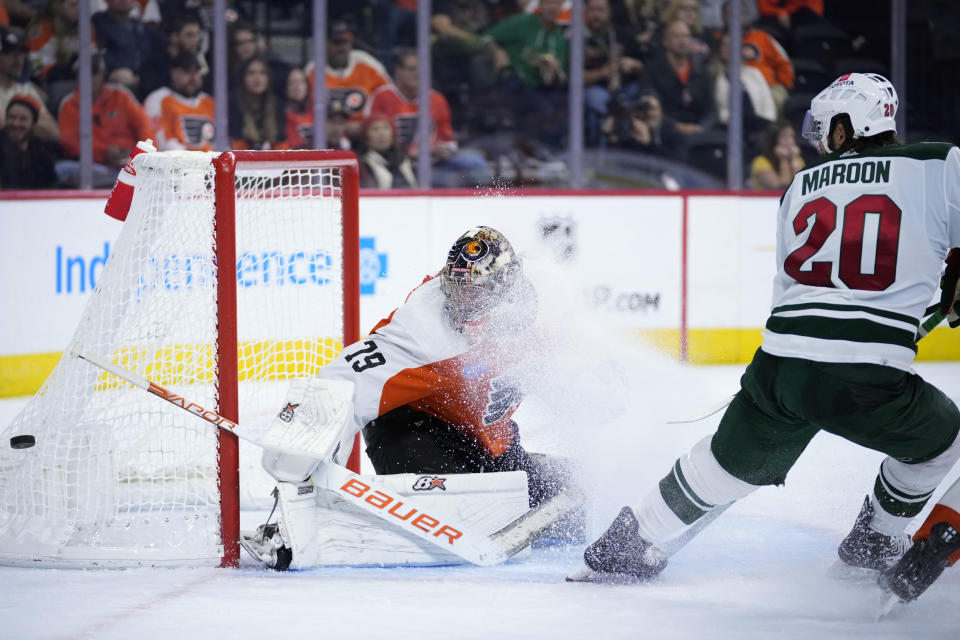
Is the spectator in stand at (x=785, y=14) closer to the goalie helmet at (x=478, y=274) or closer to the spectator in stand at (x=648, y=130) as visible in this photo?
the spectator in stand at (x=648, y=130)

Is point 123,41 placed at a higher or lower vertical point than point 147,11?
lower

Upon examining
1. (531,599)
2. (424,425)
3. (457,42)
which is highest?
(457,42)

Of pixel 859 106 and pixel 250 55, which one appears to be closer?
pixel 859 106

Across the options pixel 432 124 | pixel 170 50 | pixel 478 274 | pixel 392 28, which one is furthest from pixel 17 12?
pixel 478 274

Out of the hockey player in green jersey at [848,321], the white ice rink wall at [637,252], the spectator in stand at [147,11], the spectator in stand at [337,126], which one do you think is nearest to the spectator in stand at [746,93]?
the white ice rink wall at [637,252]

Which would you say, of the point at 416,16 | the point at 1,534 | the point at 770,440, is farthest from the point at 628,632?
the point at 416,16

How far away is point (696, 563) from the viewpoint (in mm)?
2785

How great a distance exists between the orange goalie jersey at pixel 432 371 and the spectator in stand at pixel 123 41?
3.66 meters

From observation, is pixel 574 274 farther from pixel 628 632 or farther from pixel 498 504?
pixel 628 632

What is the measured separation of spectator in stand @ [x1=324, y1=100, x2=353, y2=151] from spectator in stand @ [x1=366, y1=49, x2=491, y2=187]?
146 millimetres

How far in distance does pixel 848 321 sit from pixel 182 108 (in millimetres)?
4616

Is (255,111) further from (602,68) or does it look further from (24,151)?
(602,68)

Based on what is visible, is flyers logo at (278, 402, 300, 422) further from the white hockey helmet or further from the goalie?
the white hockey helmet

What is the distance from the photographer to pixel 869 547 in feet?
8.79
